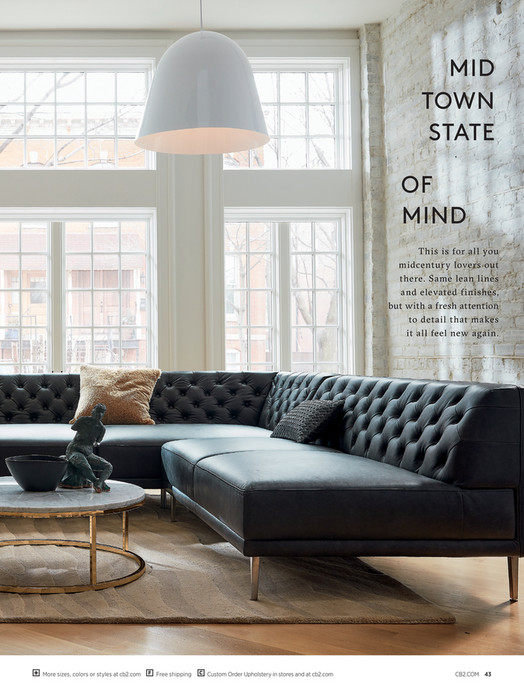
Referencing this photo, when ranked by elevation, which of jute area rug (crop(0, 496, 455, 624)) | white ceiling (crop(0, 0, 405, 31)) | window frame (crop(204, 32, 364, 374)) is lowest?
jute area rug (crop(0, 496, 455, 624))

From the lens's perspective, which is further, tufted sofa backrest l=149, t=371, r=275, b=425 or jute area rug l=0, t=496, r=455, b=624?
tufted sofa backrest l=149, t=371, r=275, b=425

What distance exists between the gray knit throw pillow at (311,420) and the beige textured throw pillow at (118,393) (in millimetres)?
1290

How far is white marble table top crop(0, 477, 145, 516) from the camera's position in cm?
279

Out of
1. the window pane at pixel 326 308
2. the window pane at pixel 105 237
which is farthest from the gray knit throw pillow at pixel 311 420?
the window pane at pixel 105 237

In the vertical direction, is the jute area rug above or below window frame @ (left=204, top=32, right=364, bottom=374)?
below

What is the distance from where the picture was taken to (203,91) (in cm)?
344

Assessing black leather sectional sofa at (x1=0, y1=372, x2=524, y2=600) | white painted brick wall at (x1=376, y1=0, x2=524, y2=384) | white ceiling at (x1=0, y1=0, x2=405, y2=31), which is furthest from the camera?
white ceiling at (x1=0, y1=0, x2=405, y2=31)

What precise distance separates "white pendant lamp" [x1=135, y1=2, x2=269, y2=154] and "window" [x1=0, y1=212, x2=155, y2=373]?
11.2 ft

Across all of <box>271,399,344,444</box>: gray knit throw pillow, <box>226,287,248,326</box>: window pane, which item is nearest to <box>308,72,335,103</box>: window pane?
<box>226,287,248,326</box>: window pane

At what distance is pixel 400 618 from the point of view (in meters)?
2.54

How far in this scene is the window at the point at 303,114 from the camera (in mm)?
7145

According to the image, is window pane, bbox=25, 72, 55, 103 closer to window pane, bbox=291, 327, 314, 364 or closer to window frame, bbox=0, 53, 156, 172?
window frame, bbox=0, 53, 156, 172

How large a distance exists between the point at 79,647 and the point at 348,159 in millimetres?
5572

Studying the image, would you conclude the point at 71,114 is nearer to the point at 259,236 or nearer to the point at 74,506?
the point at 259,236
